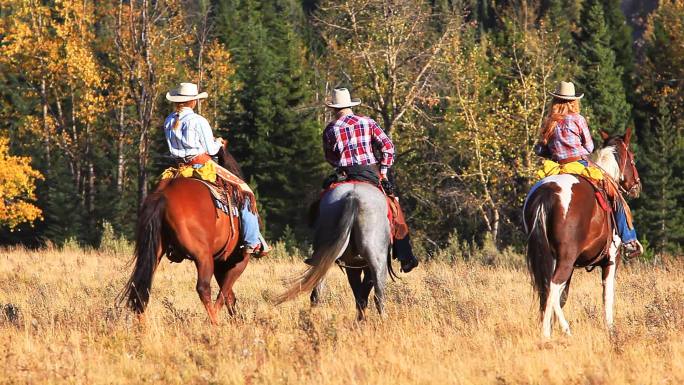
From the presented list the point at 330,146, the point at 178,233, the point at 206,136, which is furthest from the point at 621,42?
the point at 178,233

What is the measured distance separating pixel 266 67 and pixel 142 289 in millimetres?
41547

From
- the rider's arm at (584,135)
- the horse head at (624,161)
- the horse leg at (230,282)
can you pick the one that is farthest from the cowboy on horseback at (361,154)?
the horse head at (624,161)

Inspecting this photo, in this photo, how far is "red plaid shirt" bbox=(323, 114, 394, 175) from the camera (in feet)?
35.9

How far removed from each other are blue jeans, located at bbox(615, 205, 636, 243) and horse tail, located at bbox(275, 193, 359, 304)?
2.66 metres

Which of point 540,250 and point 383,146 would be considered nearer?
point 540,250

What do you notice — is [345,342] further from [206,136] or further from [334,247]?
[206,136]

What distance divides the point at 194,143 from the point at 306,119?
3657 cm

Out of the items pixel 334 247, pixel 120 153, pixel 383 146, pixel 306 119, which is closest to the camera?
pixel 334 247

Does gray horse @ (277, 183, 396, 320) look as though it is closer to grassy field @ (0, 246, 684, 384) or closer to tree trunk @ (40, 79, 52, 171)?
grassy field @ (0, 246, 684, 384)

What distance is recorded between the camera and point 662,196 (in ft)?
157

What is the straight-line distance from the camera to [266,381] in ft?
24.8

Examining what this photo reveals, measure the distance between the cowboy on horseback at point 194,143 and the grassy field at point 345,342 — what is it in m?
1.02

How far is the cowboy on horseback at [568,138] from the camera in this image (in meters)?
10.7

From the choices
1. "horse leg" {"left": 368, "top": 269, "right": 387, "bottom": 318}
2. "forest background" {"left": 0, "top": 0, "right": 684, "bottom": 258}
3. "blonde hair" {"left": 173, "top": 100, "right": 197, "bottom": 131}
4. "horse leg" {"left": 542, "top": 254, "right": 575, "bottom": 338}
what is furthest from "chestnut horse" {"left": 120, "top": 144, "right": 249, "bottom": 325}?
"forest background" {"left": 0, "top": 0, "right": 684, "bottom": 258}
